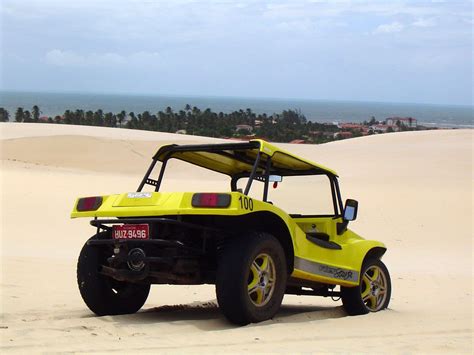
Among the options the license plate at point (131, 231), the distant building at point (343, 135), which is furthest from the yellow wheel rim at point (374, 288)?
the distant building at point (343, 135)

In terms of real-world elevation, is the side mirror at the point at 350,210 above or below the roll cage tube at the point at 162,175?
below

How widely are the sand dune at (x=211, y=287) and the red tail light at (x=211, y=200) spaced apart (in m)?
0.98

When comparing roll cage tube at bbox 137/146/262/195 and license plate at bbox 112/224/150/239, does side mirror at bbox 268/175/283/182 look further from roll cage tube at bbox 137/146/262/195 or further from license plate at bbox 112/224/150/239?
license plate at bbox 112/224/150/239

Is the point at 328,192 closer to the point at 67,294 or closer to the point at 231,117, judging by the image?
the point at 67,294

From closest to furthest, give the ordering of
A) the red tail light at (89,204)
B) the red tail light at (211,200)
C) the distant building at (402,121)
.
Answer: the red tail light at (211,200)
the red tail light at (89,204)
the distant building at (402,121)

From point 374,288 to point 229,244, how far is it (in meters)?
2.61

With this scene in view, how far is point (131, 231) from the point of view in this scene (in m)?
7.12

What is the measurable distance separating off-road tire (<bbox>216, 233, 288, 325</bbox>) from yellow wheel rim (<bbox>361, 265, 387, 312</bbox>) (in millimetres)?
2088

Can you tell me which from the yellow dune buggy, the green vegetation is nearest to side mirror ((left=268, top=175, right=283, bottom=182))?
the yellow dune buggy

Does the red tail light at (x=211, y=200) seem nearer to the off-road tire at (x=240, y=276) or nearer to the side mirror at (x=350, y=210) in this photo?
the off-road tire at (x=240, y=276)

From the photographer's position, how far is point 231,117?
54344 millimetres

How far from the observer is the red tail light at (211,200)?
22.1 feet

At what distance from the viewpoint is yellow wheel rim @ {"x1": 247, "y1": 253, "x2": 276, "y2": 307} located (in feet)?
23.2

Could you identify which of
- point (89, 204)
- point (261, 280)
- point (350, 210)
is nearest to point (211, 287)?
point (350, 210)
